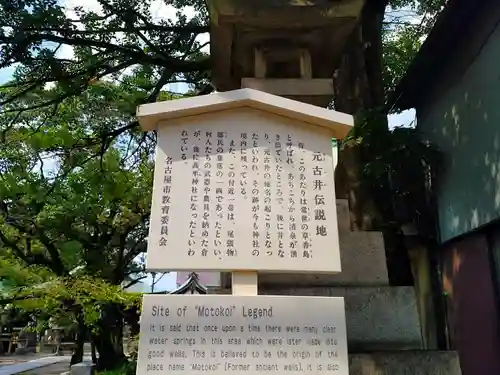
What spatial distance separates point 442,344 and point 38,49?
6.32 metres

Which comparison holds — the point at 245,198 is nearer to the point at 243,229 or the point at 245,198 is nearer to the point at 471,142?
the point at 243,229

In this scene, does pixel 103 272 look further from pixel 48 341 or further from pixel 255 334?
pixel 48 341

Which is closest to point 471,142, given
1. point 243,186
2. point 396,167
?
point 396,167

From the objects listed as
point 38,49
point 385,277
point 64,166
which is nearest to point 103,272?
point 64,166

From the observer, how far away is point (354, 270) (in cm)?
363

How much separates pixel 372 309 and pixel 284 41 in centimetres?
246

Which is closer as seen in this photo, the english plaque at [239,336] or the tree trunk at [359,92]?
the english plaque at [239,336]

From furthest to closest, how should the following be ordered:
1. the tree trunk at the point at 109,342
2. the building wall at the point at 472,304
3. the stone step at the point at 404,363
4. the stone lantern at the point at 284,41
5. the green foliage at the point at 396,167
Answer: the tree trunk at the point at 109,342 < the building wall at the point at 472,304 < the green foliage at the point at 396,167 < the stone lantern at the point at 284,41 < the stone step at the point at 404,363

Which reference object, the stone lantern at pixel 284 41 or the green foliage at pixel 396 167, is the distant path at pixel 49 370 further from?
the stone lantern at pixel 284 41

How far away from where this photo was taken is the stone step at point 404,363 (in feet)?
10.6

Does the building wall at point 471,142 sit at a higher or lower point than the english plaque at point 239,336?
higher

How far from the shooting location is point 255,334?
2551 millimetres

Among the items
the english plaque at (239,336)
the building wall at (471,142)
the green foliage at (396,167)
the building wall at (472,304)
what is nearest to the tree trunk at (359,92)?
the green foliage at (396,167)

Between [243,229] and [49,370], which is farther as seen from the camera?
[49,370]
